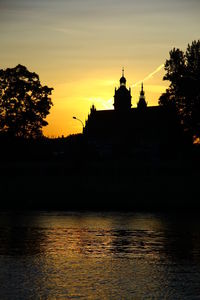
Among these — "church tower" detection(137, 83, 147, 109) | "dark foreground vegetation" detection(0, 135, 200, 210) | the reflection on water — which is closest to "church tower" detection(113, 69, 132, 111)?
"church tower" detection(137, 83, 147, 109)

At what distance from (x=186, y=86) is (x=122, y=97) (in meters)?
98.0

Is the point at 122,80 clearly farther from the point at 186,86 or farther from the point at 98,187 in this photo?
the point at 98,187

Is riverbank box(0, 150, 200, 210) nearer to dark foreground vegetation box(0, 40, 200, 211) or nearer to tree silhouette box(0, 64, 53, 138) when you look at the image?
dark foreground vegetation box(0, 40, 200, 211)

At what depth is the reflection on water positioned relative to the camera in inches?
333

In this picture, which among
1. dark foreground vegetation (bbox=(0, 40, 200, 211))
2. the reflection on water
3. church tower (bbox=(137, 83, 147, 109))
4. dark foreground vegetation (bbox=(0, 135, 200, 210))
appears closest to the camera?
the reflection on water

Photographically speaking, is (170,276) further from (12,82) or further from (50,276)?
(12,82)

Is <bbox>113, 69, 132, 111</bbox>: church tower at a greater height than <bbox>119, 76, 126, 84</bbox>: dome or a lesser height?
lesser

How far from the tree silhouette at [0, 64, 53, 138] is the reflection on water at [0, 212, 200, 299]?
5250cm

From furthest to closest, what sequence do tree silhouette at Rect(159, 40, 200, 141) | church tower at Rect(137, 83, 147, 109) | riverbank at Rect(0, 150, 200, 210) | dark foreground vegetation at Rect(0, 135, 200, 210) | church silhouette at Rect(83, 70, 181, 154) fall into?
church tower at Rect(137, 83, 147, 109)
church silhouette at Rect(83, 70, 181, 154)
tree silhouette at Rect(159, 40, 200, 141)
dark foreground vegetation at Rect(0, 135, 200, 210)
riverbank at Rect(0, 150, 200, 210)

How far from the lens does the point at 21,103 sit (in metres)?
73.5

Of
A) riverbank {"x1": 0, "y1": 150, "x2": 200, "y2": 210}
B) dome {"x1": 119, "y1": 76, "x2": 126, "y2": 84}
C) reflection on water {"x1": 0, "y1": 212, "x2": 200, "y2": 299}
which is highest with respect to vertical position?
dome {"x1": 119, "y1": 76, "x2": 126, "y2": 84}

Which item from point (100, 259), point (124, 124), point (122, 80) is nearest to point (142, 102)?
point (122, 80)

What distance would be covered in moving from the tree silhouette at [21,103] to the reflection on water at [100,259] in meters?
52.5

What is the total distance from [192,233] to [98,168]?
123ft
